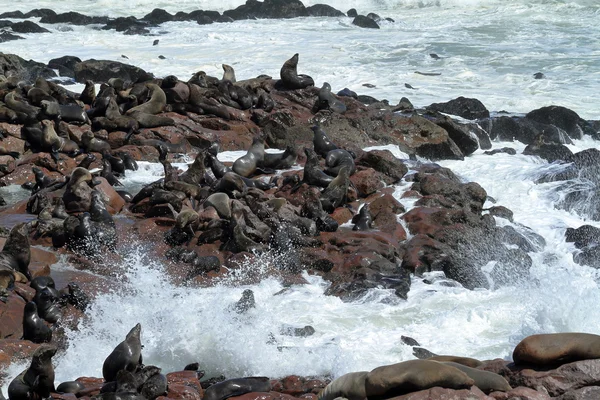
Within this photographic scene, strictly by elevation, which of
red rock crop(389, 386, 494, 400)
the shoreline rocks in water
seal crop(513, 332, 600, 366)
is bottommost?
red rock crop(389, 386, 494, 400)

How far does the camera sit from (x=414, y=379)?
18.3ft

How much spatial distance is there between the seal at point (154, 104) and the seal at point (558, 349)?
1149cm

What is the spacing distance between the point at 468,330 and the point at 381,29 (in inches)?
1238

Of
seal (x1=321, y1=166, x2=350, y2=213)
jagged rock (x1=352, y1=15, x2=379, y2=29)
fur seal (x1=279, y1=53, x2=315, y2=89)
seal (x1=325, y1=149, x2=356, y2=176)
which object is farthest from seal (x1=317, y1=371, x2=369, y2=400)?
jagged rock (x1=352, y1=15, x2=379, y2=29)

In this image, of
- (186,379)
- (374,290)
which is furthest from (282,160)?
(186,379)

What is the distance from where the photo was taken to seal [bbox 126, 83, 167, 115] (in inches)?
635

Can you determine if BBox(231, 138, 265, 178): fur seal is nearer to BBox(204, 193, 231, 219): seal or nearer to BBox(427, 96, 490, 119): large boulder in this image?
BBox(204, 193, 231, 219): seal

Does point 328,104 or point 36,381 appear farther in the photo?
point 328,104

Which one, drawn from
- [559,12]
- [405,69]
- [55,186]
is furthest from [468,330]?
[559,12]

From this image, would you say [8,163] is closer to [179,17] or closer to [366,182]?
[366,182]

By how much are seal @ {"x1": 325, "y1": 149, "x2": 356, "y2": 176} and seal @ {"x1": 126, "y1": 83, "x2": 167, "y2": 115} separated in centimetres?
410

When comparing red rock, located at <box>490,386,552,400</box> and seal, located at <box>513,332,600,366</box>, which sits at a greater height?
seal, located at <box>513,332,600,366</box>

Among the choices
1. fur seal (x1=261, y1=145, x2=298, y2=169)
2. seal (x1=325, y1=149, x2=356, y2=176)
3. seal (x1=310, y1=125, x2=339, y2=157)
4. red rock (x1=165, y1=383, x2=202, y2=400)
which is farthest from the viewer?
seal (x1=310, y1=125, x2=339, y2=157)

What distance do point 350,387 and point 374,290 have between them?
4647mm
